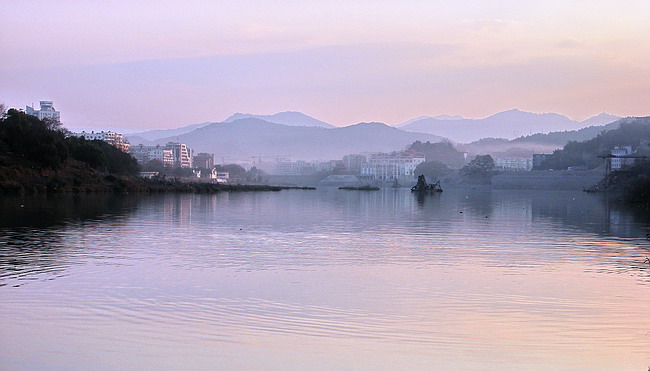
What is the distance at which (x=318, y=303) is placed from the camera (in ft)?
36.0

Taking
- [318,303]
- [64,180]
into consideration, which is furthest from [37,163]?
[318,303]

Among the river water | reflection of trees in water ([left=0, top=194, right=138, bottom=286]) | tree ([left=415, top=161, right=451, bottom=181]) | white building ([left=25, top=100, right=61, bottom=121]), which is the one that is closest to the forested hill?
tree ([left=415, top=161, right=451, bottom=181])

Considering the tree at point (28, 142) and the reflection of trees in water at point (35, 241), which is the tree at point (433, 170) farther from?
the reflection of trees in water at point (35, 241)

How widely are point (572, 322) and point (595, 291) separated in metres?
2.59

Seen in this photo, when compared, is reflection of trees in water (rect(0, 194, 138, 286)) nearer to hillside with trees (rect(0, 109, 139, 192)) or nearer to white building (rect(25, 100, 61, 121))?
hillside with trees (rect(0, 109, 139, 192))

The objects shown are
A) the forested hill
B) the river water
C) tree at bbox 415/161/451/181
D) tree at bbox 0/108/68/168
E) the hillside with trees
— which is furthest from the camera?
tree at bbox 415/161/451/181

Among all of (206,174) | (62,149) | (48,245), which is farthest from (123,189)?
(206,174)

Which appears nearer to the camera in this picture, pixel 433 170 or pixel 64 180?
pixel 64 180

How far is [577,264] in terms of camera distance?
15898 millimetres

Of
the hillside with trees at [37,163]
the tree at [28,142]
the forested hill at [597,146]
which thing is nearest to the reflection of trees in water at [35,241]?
the hillside with trees at [37,163]

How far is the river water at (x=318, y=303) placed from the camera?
320 inches

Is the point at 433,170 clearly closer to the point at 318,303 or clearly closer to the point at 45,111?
the point at 45,111

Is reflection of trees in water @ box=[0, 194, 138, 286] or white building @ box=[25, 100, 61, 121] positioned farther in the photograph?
white building @ box=[25, 100, 61, 121]

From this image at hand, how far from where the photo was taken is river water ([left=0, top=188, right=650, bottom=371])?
814cm
